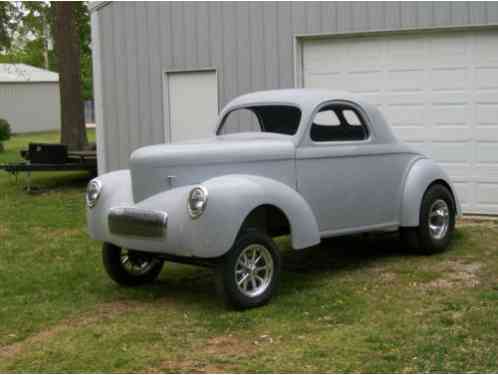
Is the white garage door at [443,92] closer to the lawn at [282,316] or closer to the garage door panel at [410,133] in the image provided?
the garage door panel at [410,133]

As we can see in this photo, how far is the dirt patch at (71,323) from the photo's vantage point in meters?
6.16

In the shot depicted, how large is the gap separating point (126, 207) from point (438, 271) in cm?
300

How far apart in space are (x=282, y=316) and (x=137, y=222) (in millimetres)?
Result: 1418

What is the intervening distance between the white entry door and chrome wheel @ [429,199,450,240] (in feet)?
15.9

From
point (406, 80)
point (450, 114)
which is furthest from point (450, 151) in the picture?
point (406, 80)

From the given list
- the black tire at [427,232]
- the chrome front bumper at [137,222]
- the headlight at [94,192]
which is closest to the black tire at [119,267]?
the headlight at [94,192]

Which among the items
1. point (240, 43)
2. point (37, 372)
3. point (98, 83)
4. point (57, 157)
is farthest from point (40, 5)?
point (37, 372)

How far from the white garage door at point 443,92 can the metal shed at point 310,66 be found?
0.01 meters

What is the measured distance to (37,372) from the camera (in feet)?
18.4

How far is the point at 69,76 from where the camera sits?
19.8 metres

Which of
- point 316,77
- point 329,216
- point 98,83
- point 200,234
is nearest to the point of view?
point 200,234

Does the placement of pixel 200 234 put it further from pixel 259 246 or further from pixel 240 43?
pixel 240 43

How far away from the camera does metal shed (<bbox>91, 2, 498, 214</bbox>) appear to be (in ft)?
36.8

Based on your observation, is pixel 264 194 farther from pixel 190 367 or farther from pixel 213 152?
pixel 190 367
